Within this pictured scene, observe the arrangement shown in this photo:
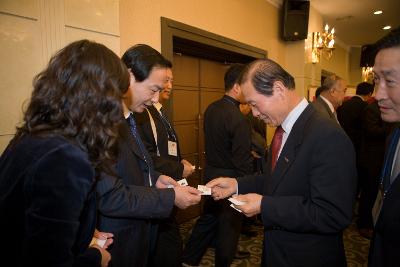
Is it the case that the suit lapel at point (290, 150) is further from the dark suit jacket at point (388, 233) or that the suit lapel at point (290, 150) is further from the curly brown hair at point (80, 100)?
the curly brown hair at point (80, 100)

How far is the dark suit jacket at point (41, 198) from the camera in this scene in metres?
0.79

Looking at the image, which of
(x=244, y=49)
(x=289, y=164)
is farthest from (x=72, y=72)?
(x=244, y=49)

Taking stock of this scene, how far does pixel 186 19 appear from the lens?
118 inches

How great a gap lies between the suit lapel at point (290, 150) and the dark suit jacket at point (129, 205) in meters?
0.52

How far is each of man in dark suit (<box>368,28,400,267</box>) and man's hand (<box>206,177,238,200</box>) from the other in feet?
2.50

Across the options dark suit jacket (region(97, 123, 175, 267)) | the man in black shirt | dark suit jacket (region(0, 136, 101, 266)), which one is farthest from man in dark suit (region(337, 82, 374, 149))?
dark suit jacket (region(0, 136, 101, 266))

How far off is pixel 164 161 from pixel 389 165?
1.44 metres

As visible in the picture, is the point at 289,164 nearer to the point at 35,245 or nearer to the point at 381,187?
the point at 381,187

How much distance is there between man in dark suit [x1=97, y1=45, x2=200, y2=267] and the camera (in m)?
1.32

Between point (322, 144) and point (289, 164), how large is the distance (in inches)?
6.8

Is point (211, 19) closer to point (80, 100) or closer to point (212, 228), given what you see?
point (212, 228)

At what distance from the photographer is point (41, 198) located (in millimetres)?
784

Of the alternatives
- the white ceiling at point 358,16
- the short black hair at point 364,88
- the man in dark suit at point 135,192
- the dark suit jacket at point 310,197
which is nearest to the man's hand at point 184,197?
the man in dark suit at point 135,192

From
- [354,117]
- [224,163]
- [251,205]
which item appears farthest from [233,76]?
[354,117]
